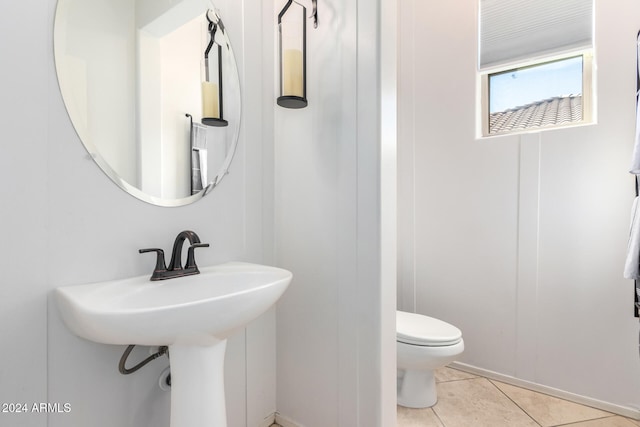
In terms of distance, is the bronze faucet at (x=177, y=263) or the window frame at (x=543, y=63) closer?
the bronze faucet at (x=177, y=263)

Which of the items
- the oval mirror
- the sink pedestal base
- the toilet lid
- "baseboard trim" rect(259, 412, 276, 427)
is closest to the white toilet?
the toilet lid

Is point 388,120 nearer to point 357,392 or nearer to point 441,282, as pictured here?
point 357,392

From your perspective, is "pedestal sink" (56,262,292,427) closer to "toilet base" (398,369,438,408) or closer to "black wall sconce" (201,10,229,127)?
"black wall sconce" (201,10,229,127)

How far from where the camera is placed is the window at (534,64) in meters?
1.76

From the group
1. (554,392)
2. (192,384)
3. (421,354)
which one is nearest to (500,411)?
(554,392)

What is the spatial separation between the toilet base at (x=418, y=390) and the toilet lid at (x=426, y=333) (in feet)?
0.78

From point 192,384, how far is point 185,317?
1.08 feet

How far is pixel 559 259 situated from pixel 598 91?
35.0 inches

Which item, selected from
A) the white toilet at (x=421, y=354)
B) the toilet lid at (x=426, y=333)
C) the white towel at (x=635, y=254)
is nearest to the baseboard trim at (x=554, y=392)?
the white toilet at (x=421, y=354)

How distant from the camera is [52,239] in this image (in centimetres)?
88

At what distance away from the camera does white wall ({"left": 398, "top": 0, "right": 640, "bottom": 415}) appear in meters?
1.61

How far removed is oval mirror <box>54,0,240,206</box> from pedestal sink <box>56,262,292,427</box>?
0.33m

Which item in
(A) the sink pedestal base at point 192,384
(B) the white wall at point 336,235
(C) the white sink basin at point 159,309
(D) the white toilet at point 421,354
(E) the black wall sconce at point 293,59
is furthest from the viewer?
(D) the white toilet at point 421,354

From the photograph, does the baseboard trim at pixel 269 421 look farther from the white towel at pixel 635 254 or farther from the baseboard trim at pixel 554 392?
the white towel at pixel 635 254
